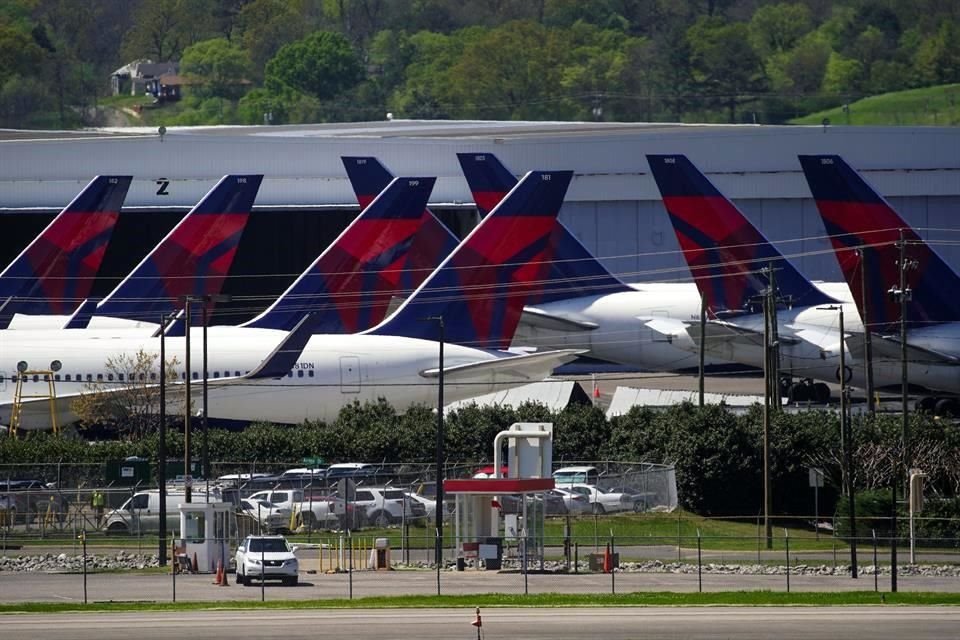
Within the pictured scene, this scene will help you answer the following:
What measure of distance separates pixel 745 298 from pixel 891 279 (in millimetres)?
6869

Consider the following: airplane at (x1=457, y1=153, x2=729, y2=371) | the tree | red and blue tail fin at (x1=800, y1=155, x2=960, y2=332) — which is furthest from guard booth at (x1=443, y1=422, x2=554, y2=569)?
airplane at (x1=457, y1=153, x2=729, y2=371)

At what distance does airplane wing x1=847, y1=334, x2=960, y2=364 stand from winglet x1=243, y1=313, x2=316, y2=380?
1833 cm

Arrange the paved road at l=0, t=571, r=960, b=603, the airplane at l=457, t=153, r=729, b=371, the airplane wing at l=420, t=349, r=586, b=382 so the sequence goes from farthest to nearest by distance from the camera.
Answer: the airplane at l=457, t=153, r=729, b=371 < the airplane wing at l=420, t=349, r=586, b=382 < the paved road at l=0, t=571, r=960, b=603

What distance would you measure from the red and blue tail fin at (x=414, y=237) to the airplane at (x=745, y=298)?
9.44 m

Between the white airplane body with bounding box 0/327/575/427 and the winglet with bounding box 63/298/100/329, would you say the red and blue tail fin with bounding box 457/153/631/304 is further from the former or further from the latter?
the winglet with bounding box 63/298/100/329

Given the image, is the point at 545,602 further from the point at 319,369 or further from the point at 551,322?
the point at 551,322

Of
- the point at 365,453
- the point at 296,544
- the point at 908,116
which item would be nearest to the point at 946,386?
the point at 365,453

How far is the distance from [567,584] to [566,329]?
33.4 meters

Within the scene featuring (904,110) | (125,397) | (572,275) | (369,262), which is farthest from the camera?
(904,110)

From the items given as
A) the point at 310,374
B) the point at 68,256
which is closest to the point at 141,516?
the point at 310,374

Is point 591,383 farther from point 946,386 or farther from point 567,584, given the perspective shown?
point 567,584

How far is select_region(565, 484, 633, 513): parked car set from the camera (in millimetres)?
48781

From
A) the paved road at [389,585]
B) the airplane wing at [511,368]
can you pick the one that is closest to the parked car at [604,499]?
the airplane wing at [511,368]

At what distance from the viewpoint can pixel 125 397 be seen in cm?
5762
